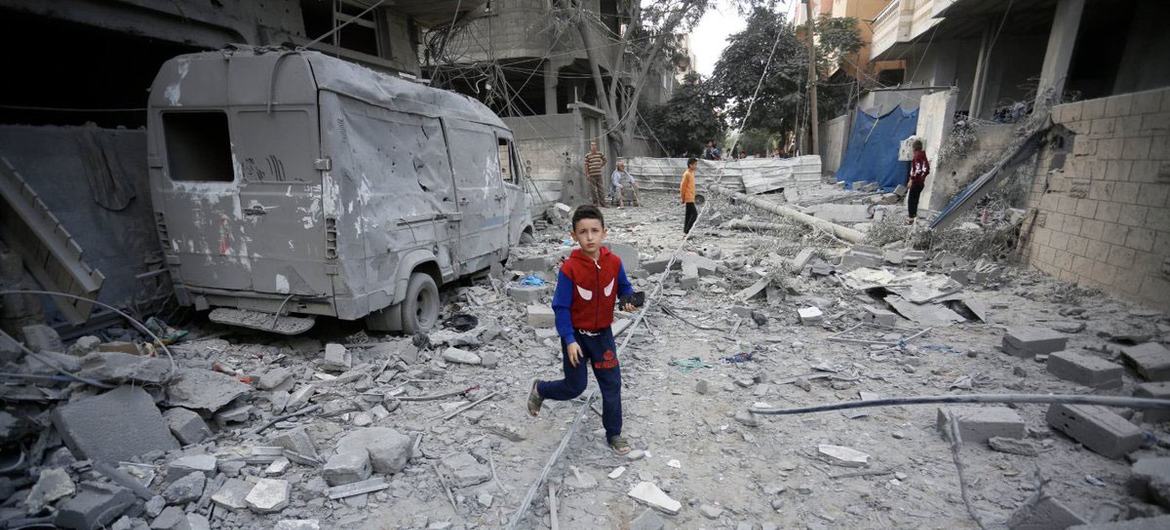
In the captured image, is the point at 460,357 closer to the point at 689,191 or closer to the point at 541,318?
the point at 541,318

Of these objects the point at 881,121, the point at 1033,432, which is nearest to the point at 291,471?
the point at 1033,432

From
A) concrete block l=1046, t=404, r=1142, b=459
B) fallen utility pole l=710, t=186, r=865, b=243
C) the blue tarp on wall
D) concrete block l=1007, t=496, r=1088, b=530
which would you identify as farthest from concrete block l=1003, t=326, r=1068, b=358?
the blue tarp on wall

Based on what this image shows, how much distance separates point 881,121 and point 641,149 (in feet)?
34.2

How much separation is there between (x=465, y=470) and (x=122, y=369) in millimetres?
2147

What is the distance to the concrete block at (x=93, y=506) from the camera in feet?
7.11

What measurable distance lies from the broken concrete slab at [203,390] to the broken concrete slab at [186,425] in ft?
0.21

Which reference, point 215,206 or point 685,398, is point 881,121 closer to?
point 685,398

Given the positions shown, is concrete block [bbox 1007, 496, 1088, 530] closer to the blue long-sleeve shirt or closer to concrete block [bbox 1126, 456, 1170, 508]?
concrete block [bbox 1126, 456, 1170, 508]

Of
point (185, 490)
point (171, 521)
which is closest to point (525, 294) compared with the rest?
point (185, 490)

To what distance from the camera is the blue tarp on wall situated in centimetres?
1334

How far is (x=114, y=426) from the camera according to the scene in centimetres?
274

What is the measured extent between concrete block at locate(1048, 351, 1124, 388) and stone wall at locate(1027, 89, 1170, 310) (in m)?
1.94

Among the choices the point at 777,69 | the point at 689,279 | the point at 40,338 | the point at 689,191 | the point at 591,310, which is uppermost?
the point at 777,69

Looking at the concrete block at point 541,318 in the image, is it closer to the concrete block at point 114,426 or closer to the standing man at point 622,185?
the concrete block at point 114,426
